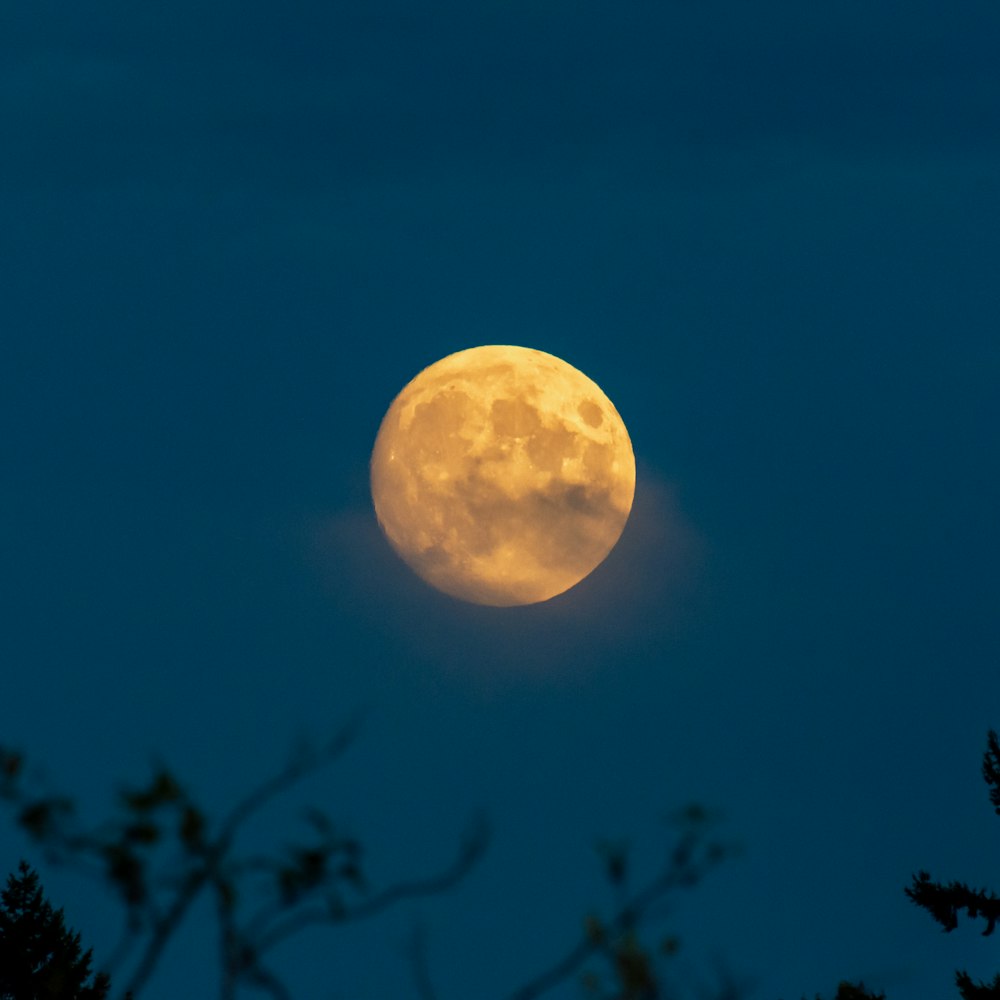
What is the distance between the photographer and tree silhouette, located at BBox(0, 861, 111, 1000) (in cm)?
2497

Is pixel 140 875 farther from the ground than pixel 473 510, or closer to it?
closer to it

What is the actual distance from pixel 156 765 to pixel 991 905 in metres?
18.4

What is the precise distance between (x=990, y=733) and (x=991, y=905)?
8.66 feet

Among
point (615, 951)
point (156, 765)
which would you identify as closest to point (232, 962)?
point (156, 765)

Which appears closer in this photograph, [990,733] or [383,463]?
[990,733]

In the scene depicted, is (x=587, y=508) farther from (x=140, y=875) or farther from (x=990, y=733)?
(x=140, y=875)

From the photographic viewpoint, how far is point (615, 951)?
18.3 feet

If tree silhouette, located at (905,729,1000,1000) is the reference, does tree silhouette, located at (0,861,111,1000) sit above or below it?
below

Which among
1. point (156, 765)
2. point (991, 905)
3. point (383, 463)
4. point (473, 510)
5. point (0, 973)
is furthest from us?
point (383, 463)

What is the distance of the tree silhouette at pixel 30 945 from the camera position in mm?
24969

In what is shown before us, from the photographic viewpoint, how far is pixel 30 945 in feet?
83.1

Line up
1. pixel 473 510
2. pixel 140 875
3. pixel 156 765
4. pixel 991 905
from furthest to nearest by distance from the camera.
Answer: pixel 473 510 → pixel 991 905 → pixel 140 875 → pixel 156 765

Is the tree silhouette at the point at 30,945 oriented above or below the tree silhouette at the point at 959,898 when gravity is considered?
below

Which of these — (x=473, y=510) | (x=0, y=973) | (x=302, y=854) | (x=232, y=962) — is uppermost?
(x=473, y=510)
